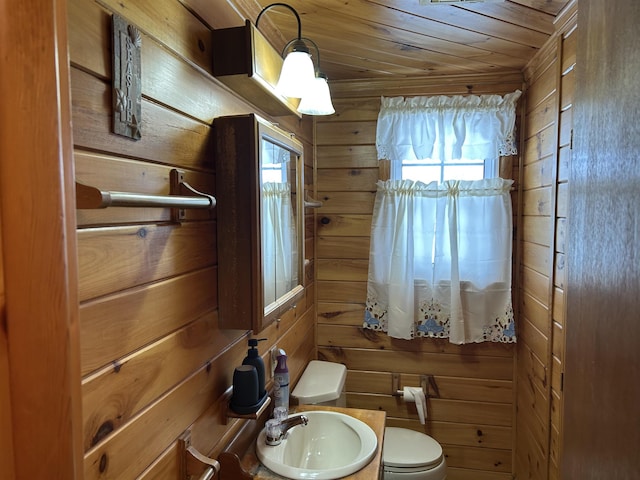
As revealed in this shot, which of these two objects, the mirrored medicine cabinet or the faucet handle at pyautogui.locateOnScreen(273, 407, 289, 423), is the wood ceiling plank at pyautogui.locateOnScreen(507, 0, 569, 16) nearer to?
the mirrored medicine cabinet

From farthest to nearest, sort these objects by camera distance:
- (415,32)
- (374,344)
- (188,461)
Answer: (374,344), (415,32), (188,461)

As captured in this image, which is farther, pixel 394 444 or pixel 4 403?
pixel 394 444

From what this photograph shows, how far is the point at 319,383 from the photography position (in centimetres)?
197

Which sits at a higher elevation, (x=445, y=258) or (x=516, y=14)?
(x=516, y=14)

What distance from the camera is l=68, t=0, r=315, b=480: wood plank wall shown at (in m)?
0.69

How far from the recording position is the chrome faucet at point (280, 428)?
138 centimetres

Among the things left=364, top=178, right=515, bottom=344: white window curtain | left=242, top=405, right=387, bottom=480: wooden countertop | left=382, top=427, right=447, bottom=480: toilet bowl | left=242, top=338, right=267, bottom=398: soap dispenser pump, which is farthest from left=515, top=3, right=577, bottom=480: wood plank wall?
left=242, top=338, right=267, bottom=398: soap dispenser pump

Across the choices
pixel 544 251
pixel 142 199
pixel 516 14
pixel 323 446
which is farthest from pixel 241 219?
pixel 544 251

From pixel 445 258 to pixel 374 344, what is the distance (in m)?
0.63

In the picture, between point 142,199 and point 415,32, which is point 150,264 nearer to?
point 142,199

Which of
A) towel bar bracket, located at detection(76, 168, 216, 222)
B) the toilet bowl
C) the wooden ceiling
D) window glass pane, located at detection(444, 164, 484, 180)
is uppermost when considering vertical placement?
the wooden ceiling

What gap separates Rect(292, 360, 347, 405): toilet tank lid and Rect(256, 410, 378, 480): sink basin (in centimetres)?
20

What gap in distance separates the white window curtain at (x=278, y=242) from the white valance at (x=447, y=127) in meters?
0.90

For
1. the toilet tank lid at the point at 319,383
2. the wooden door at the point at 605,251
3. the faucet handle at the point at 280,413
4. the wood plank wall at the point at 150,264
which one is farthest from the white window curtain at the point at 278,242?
the wooden door at the point at 605,251
